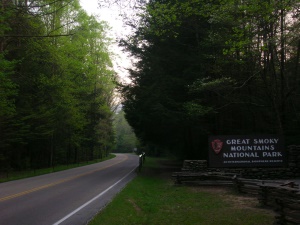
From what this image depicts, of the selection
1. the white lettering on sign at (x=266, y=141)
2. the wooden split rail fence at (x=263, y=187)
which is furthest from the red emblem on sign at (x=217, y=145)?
the white lettering on sign at (x=266, y=141)

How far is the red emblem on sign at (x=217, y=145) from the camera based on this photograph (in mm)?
17859

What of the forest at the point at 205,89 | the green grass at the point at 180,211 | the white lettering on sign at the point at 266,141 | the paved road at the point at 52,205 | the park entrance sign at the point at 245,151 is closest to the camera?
the green grass at the point at 180,211

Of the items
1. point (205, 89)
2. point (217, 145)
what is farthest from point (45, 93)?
point (217, 145)

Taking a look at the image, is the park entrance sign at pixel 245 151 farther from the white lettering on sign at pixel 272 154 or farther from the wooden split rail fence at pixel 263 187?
the wooden split rail fence at pixel 263 187

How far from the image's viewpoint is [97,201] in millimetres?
12055

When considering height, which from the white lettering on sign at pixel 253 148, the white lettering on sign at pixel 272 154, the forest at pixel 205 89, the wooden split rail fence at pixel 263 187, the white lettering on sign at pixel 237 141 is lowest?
the wooden split rail fence at pixel 263 187

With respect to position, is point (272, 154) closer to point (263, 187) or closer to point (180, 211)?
point (263, 187)

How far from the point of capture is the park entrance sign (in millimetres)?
17844

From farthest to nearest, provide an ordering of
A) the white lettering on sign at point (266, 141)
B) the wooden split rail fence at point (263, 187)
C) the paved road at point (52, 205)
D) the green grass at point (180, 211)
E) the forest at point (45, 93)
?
the forest at point (45, 93) → the white lettering on sign at point (266, 141) → the paved road at point (52, 205) → the green grass at point (180, 211) → the wooden split rail fence at point (263, 187)

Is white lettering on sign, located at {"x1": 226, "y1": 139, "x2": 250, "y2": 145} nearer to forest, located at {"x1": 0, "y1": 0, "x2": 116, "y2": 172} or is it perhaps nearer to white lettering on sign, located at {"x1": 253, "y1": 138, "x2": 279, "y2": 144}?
white lettering on sign, located at {"x1": 253, "y1": 138, "x2": 279, "y2": 144}

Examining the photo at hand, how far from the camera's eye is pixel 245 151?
17.9 metres

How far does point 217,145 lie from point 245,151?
1.59 meters

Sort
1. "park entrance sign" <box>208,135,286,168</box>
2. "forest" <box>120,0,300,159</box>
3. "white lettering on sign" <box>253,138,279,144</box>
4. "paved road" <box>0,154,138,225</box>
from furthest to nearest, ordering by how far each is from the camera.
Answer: "forest" <box>120,0,300,159</box>
"white lettering on sign" <box>253,138,279,144</box>
"park entrance sign" <box>208,135,286,168</box>
"paved road" <box>0,154,138,225</box>

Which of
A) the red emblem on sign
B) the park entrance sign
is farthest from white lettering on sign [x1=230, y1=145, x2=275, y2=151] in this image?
the red emblem on sign
